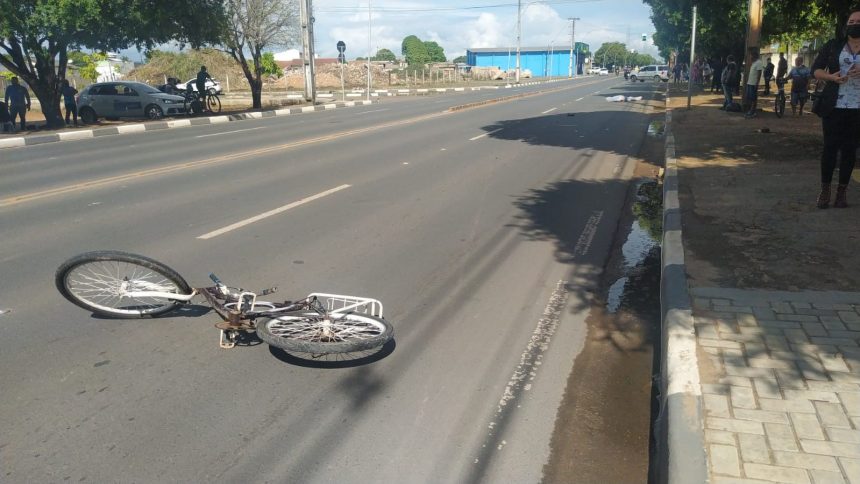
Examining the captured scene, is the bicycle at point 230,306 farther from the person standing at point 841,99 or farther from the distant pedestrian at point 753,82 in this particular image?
the distant pedestrian at point 753,82

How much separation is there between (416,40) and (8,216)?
458 feet

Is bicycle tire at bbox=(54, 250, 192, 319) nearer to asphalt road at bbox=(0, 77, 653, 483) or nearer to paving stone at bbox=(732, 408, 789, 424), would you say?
asphalt road at bbox=(0, 77, 653, 483)

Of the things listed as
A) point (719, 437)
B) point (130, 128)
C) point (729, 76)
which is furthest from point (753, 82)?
point (130, 128)

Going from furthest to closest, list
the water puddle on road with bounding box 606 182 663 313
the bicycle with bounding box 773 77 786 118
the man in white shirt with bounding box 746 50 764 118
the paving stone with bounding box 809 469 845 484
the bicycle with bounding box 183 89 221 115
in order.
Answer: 1. the bicycle with bounding box 183 89 221 115
2. the bicycle with bounding box 773 77 786 118
3. the man in white shirt with bounding box 746 50 764 118
4. the water puddle on road with bounding box 606 182 663 313
5. the paving stone with bounding box 809 469 845 484

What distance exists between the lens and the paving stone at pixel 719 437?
2.90 metres

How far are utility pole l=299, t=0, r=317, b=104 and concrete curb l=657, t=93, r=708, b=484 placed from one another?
29277mm

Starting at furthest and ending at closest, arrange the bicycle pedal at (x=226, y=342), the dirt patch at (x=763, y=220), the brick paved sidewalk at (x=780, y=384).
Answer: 1. the dirt patch at (x=763, y=220)
2. the bicycle pedal at (x=226, y=342)
3. the brick paved sidewalk at (x=780, y=384)

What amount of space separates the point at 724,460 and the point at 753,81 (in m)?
17.8

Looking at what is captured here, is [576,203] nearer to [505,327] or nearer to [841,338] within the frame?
[505,327]

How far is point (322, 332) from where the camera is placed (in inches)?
159

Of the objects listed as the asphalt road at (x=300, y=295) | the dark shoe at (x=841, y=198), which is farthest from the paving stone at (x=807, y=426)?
the dark shoe at (x=841, y=198)

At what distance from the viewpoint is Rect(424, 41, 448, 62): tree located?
128 m

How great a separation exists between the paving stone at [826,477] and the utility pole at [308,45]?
3179 cm

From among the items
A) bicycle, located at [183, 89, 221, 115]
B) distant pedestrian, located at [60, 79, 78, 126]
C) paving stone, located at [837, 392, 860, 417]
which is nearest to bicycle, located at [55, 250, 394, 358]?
paving stone, located at [837, 392, 860, 417]
